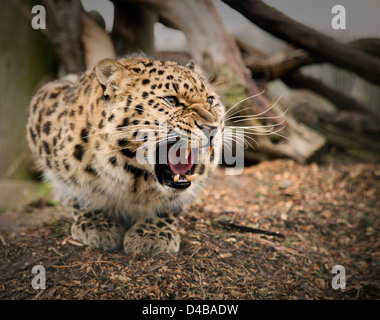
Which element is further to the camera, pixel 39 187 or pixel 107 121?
pixel 39 187

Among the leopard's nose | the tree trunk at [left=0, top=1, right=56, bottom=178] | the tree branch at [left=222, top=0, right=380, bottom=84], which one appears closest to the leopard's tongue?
the leopard's nose

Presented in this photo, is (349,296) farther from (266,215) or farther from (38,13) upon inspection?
(38,13)

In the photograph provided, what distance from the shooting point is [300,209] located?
409 cm

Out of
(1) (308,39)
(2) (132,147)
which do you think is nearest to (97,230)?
(2) (132,147)

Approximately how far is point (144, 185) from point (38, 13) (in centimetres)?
326

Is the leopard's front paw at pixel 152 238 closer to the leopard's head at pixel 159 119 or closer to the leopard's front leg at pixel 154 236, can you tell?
the leopard's front leg at pixel 154 236

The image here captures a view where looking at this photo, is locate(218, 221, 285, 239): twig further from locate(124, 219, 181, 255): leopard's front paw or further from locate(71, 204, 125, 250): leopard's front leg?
locate(71, 204, 125, 250): leopard's front leg

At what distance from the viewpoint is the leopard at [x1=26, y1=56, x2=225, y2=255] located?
2.75 meters

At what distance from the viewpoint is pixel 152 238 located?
317 centimetres

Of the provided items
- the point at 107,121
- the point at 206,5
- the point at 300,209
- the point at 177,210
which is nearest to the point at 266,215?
the point at 300,209

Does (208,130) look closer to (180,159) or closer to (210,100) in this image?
(180,159)

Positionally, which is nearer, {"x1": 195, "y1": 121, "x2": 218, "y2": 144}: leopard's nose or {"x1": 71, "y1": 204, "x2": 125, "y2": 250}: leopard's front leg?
{"x1": 195, "y1": 121, "x2": 218, "y2": 144}: leopard's nose

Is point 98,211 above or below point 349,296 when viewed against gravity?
above

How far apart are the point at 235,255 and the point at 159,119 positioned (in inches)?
50.4
